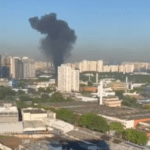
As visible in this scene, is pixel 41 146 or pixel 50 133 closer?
pixel 41 146

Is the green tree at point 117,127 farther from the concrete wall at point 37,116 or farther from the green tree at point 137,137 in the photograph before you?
the concrete wall at point 37,116

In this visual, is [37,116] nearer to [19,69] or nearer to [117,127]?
[117,127]

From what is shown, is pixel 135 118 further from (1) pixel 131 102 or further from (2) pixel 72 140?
(1) pixel 131 102

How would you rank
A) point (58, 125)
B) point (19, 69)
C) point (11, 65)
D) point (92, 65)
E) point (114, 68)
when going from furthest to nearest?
point (114, 68)
point (92, 65)
point (19, 69)
point (11, 65)
point (58, 125)

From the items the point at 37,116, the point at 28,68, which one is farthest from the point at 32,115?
the point at 28,68

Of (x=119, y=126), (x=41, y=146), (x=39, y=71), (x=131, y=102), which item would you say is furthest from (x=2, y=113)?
(x=39, y=71)

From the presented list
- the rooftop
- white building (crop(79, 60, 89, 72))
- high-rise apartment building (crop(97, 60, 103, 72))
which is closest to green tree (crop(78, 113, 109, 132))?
the rooftop

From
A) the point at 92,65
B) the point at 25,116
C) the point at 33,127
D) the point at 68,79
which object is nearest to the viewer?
the point at 33,127
